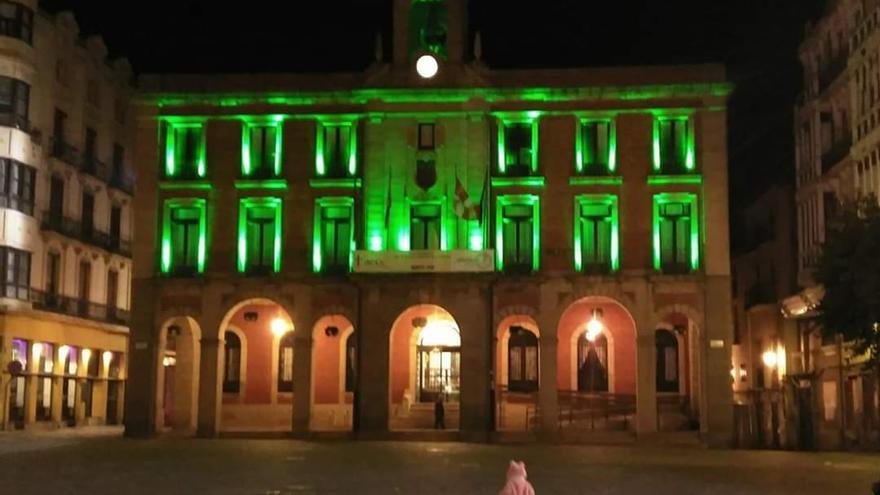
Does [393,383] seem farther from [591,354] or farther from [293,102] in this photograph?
[293,102]

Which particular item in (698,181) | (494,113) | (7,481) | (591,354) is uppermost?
(494,113)

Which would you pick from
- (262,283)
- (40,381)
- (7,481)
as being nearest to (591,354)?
(262,283)

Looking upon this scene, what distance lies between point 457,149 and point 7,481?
2452 cm

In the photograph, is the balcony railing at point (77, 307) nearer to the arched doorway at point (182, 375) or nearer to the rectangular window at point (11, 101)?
the arched doorway at point (182, 375)

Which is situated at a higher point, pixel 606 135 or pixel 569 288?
pixel 606 135

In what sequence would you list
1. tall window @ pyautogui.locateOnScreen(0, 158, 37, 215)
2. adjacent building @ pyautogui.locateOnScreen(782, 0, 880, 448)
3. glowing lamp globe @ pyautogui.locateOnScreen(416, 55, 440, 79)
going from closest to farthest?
adjacent building @ pyautogui.locateOnScreen(782, 0, 880, 448) → glowing lamp globe @ pyautogui.locateOnScreen(416, 55, 440, 79) → tall window @ pyautogui.locateOnScreen(0, 158, 37, 215)

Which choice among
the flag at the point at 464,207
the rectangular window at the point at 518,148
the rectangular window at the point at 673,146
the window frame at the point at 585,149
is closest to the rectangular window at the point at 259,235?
the flag at the point at 464,207

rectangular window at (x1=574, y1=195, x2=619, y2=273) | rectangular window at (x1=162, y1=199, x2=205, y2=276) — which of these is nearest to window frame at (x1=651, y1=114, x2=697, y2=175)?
rectangular window at (x1=574, y1=195, x2=619, y2=273)

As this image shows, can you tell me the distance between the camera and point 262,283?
144 ft

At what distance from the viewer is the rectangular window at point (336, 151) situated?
145 ft

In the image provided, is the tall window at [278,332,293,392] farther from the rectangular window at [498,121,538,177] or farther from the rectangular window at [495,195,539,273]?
the rectangular window at [498,121,538,177]

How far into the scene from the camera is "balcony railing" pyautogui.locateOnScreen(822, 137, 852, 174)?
39.7 meters

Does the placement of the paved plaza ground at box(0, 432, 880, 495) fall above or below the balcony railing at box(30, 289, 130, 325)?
below

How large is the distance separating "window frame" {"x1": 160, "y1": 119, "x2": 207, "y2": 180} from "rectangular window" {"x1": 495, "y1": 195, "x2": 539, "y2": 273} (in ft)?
38.7
